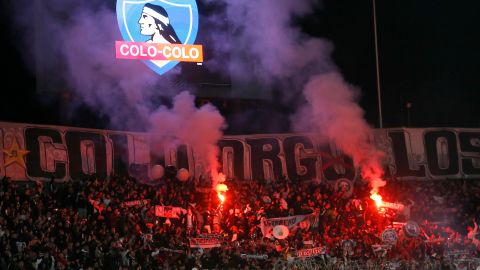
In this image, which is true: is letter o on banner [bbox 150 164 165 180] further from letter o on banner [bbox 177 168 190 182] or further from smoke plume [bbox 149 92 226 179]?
smoke plume [bbox 149 92 226 179]

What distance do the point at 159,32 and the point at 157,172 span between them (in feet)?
13.2

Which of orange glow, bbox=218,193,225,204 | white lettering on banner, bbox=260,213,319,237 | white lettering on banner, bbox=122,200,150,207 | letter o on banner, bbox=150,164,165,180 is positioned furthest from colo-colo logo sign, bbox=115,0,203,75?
white lettering on banner, bbox=260,213,319,237

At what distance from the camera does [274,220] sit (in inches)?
723

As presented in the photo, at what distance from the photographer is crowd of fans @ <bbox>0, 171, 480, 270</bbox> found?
51.3 ft

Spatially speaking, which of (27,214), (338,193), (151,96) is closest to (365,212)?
(338,193)

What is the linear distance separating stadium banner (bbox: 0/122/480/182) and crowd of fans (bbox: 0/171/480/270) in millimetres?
461

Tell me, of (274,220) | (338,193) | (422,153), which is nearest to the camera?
(274,220)

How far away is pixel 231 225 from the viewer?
59.6ft

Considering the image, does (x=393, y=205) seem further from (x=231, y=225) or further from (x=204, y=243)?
(x=204, y=243)

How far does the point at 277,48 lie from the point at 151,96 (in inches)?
140

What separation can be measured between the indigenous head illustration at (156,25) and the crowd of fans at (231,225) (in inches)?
156

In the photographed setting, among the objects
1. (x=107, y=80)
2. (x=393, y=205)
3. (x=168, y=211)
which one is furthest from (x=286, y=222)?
(x=107, y=80)

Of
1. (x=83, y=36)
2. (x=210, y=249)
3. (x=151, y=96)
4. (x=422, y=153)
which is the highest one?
(x=83, y=36)

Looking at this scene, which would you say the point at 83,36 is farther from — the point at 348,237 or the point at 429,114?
the point at 429,114
